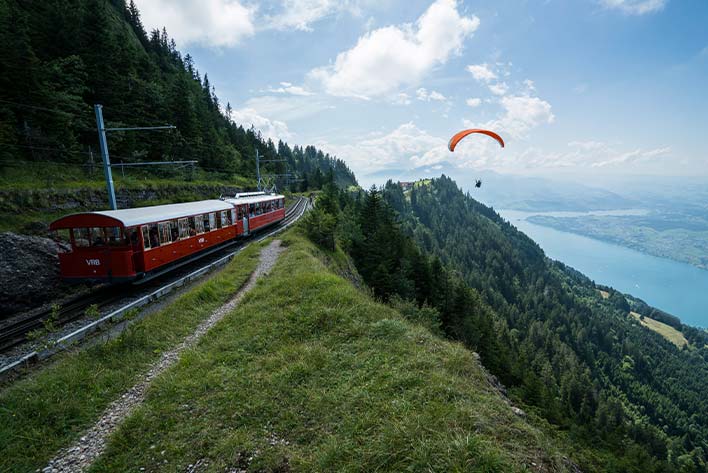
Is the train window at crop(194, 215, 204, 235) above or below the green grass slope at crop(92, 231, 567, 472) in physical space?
above

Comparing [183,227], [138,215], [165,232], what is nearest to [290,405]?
[138,215]

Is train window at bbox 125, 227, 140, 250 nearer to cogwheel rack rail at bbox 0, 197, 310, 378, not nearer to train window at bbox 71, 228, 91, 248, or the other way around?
train window at bbox 71, 228, 91, 248

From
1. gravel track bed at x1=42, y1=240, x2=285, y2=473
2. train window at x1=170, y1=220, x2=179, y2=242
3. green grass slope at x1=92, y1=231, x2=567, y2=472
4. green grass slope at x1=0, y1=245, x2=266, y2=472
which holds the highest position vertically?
train window at x1=170, y1=220, x2=179, y2=242

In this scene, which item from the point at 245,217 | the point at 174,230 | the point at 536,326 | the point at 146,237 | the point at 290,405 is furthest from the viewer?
the point at 536,326

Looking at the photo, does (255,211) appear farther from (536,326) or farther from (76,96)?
(536,326)

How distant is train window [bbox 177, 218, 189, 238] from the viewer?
16.6 m

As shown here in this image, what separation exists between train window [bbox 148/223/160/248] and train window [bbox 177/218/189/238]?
5.97ft

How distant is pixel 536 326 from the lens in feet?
315

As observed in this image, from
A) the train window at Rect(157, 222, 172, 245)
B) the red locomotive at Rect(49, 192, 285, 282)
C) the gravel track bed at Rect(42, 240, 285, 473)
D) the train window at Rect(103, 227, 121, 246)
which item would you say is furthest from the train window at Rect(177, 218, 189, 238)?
the gravel track bed at Rect(42, 240, 285, 473)

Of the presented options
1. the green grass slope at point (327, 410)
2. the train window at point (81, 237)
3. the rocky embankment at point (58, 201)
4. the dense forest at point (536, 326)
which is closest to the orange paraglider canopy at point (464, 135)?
the dense forest at point (536, 326)

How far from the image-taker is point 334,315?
31.3 ft

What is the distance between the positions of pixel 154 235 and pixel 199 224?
413 cm

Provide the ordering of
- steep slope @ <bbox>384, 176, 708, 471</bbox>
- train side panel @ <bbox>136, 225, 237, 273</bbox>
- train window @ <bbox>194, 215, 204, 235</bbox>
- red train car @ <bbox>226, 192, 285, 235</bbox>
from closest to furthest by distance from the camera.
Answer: train side panel @ <bbox>136, 225, 237, 273</bbox>
train window @ <bbox>194, 215, 204, 235</bbox>
red train car @ <bbox>226, 192, 285, 235</bbox>
steep slope @ <bbox>384, 176, 708, 471</bbox>

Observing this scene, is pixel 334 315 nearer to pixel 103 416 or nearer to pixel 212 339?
pixel 212 339
